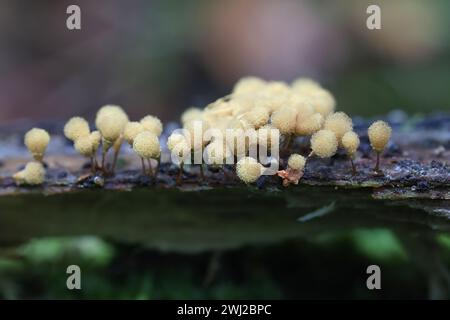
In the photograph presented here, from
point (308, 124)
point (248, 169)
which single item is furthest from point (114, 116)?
point (308, 124)

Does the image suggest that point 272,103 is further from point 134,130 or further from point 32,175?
point 32,175

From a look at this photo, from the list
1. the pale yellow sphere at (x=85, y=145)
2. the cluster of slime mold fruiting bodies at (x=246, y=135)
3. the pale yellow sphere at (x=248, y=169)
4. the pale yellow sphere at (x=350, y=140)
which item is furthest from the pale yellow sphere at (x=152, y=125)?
the pale yellow sphere at (x=350, y=140)

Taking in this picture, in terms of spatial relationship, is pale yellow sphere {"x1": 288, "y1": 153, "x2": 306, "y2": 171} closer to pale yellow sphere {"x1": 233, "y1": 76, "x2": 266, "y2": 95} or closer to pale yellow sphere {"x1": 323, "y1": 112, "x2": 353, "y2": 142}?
pale yellow sphere {"x1": 323, "y1": 112, "x2": 353, "y2": 142}

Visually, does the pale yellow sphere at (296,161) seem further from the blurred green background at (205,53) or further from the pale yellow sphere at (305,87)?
the blurred green background at (205,53)

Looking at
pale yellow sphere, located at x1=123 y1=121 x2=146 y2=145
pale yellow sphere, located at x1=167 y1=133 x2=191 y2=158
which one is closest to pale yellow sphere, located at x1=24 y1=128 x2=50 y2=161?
pale yellow sphere, located at x1=123 y1=121 x2=146 y2=145

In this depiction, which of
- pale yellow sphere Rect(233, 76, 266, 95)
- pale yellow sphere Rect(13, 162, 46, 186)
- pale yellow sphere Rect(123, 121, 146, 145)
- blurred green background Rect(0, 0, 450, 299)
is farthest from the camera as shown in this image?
blurred green background Rect(0, 0, 450, 299)
